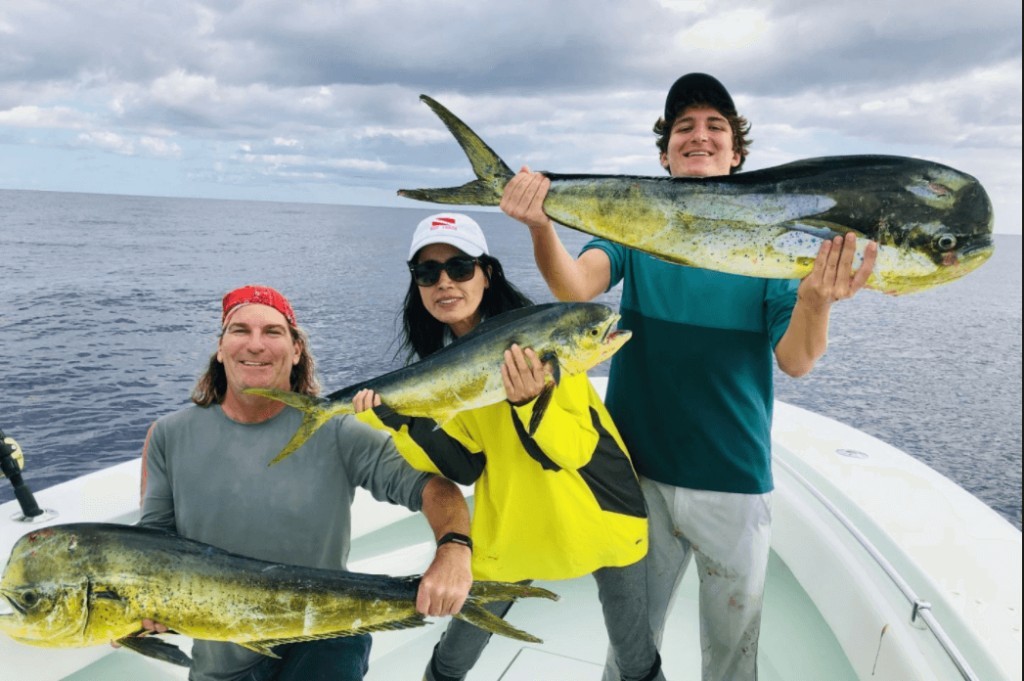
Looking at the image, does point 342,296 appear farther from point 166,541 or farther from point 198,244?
point 198,244

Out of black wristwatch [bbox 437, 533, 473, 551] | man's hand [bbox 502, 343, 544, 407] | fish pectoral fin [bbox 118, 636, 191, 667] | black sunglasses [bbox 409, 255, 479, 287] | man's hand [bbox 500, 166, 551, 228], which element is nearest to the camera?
man's hand [bbox 500, 166, 551, 228]

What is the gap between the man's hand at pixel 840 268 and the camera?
1254 mm

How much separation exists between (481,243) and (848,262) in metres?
1.25

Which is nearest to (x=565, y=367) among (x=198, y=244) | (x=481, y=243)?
(x=481, y=243)

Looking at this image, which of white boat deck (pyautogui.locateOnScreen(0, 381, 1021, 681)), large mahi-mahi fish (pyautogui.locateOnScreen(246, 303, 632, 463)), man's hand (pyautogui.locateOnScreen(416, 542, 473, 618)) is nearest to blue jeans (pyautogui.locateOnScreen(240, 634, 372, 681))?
man's hand (pyautogui.locateOnScreen(416, 542, 473, 618))

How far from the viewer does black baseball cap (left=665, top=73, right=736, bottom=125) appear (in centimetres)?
226

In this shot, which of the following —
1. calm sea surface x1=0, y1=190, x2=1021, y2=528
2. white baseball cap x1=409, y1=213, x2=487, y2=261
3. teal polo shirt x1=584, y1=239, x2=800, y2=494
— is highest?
white baseball cap x1=409, y1=213, x2=487, y2=261

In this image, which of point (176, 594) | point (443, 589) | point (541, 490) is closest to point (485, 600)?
point (443, 589)

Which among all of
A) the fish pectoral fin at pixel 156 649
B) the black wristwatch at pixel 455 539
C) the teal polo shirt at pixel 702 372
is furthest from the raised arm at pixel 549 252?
the fish pectoral fin at pixel 156 649

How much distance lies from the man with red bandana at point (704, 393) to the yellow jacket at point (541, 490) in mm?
170

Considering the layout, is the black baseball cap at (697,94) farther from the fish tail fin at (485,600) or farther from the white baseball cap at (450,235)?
the fish tail fin at (485,600)

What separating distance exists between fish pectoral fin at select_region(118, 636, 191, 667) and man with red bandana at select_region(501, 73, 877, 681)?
1.43 m

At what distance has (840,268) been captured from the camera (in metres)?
1.28

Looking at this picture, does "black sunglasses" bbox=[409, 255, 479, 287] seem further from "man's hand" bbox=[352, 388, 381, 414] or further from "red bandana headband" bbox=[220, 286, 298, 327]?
"red bandana headband" bbox=[220, 286, 298, 327]
